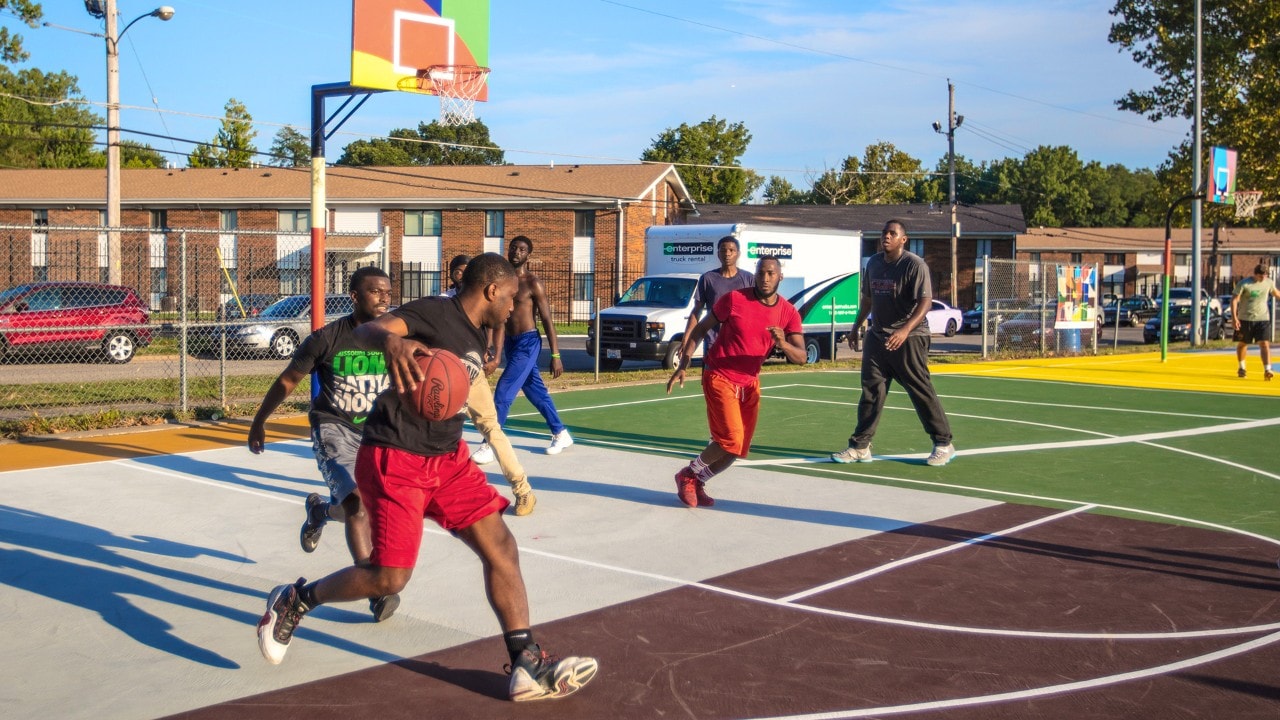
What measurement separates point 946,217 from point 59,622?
54.9 m

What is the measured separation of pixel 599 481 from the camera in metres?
9.27

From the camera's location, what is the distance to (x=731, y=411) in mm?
7969

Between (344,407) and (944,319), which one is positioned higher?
(944,319)

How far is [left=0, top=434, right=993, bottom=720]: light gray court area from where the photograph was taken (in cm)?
491

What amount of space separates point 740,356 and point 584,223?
126 feet

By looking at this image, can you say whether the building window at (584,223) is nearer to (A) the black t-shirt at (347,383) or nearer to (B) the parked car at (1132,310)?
(B) the parked car at (1132,310)

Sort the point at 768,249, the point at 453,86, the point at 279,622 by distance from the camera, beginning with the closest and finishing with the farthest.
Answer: the point at 279,622 < the point at 453,86 < the point at 768,249

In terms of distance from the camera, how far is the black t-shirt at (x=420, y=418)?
4.53 metres

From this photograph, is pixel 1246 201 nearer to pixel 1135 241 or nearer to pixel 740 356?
pixel 740 356

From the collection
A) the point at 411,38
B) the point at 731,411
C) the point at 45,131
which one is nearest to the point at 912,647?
the point at 731,411

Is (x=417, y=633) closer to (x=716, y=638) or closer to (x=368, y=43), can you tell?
(x=716, y=638)

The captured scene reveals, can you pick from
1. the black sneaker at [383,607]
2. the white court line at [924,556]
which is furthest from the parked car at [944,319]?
the black sneaker at [383,607]

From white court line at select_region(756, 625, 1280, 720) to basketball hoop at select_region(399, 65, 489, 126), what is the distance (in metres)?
12.1

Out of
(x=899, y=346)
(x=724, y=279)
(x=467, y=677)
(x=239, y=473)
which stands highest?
(x=724, y=279)
